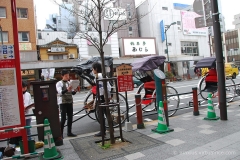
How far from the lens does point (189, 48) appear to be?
39.9 meters

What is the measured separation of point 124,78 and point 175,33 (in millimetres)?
35181

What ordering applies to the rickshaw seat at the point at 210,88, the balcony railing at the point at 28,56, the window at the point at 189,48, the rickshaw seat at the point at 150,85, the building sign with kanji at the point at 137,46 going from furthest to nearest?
the window at the point at 189,48 < the building sign with kanji at the point at 137,46 < the balcony railing at the point at 28,56 < the rickshaw seat at the point at 210,88 < the rickshaw seat at the point at 150,85

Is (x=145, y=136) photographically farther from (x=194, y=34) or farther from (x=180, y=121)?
(x=194, y=34)

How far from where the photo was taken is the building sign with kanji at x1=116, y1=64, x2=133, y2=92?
5227 mm

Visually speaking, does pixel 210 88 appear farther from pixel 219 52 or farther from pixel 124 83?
pixel 124 83

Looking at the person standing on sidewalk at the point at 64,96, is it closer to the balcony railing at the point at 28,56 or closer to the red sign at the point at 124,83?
the red sign at the point at 124,83

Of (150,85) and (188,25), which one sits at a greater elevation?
(188,25)

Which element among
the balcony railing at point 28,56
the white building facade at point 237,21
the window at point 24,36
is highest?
the white building facade at point 237,21

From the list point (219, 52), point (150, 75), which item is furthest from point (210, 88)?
point (219, 52)

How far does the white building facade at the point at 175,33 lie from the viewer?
117 feet

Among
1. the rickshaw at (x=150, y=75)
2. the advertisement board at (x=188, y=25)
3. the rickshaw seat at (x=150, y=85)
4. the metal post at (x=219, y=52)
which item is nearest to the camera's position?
the metal post at (x=219, y=52)

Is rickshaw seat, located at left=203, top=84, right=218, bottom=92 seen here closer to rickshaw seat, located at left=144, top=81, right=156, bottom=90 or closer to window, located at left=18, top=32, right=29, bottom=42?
rickshaw seat, located at left=144, top=81, right=156, bottom=90

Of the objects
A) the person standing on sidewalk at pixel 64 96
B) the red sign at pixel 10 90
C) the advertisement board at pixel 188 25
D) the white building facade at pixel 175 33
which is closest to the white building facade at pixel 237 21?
the white building facade at pixel 175 33

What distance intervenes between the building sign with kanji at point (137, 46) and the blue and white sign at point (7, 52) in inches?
1030
